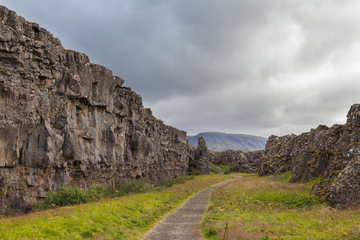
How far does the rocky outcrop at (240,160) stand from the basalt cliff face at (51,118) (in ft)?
314

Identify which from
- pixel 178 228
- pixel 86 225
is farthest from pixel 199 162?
pixel 86 225

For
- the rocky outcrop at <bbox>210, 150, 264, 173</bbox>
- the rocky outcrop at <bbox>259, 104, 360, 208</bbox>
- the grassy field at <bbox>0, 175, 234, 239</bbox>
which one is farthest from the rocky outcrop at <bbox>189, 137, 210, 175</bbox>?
the grassy field at <bbox>0, 175, 234, 239</bbox>

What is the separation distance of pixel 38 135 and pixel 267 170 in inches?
2712

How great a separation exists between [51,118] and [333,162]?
35.8m

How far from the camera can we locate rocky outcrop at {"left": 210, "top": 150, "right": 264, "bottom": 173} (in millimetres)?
125500

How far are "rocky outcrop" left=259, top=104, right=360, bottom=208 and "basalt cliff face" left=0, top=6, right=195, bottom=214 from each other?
95.2 feet

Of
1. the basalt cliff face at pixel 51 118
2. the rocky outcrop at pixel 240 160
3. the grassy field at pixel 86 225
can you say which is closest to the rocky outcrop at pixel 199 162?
the rocky outcrop at pixel 240 160

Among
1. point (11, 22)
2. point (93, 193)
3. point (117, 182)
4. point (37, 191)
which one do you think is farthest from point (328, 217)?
point (117, 182)

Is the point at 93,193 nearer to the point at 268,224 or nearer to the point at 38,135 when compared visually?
the point at 38,135

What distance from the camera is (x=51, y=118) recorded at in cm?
2630

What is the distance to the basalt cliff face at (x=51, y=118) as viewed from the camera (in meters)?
21.3

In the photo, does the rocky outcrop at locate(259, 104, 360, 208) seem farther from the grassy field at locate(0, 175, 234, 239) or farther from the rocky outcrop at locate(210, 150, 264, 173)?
the rocky outcrop at locate(210, 150, 264, 173)

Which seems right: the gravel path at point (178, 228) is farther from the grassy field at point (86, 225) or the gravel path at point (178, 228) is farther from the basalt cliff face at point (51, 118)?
the basalt cliff face at point (51, 118)

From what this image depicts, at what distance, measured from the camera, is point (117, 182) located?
41688 millimetres
